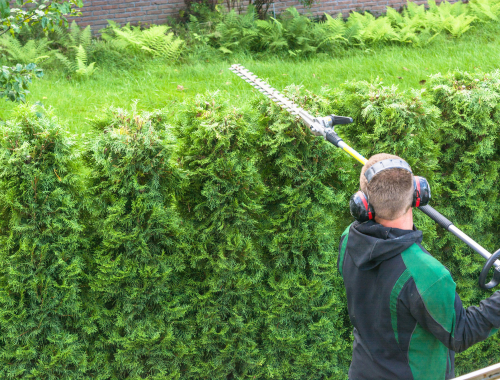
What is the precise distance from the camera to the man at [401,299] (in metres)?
2.17

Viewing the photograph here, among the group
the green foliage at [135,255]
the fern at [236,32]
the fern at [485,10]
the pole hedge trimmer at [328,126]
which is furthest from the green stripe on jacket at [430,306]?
the fern at [485,10]

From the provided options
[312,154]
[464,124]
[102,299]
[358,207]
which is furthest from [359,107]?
[102,299]

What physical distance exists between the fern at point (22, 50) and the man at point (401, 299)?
7.38m

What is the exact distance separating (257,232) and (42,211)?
156cm

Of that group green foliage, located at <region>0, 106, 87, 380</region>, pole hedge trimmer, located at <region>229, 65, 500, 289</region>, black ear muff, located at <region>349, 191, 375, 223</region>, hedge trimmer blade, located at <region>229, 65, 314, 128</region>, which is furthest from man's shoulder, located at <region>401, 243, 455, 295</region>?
green foliage, located at <region>0, 106, 87, 380</region>

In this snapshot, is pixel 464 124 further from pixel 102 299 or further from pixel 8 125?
pixel 8 125

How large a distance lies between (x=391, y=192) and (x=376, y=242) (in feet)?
0.82

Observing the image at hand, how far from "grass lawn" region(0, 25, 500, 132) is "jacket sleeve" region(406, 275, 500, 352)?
461cm

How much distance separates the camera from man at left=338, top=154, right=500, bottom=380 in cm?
217

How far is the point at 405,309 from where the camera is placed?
2.24m

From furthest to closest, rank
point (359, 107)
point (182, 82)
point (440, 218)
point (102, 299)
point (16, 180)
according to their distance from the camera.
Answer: point (182, 82) → point (359, 107) → point (102, 299) → point (16, 180) → point (440, 218)

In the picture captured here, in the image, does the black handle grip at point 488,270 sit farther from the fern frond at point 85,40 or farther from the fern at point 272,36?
the fern frond at point 85,40

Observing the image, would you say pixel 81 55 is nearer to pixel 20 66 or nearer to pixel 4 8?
pixel 20 66

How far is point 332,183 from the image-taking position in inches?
151
